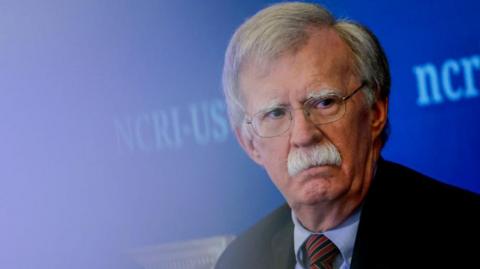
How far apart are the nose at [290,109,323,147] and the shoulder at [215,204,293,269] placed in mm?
301

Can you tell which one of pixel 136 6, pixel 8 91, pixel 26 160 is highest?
pixel 136 6

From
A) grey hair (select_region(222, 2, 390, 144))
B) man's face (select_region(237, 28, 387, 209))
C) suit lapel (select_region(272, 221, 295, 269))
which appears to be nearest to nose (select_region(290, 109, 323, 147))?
man's face (select_region(237, 28, 387, 209))

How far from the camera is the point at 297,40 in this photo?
2.27 m

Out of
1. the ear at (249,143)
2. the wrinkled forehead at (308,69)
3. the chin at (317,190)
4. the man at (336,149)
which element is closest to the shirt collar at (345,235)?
the man at (336,149)

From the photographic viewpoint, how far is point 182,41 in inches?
112

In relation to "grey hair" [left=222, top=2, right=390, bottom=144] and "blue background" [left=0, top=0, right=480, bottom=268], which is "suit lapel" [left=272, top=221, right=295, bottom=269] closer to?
"blue background" [left=0, top=0, right=480, bottom=268]

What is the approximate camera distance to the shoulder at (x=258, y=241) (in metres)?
2.50

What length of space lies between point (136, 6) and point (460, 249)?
1240 mm

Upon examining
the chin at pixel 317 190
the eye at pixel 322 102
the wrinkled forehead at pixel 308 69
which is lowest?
the chin at pixel 317 190

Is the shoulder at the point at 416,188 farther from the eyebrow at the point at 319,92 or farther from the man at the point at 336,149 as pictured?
the eyebrow at the point at 319,92

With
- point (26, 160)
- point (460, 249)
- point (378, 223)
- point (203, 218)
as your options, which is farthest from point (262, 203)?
point (26, 160)

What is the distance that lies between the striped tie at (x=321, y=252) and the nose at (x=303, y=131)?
25cm

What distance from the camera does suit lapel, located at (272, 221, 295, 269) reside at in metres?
2.42

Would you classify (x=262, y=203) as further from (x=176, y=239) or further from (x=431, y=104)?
(x=431, y=104)
